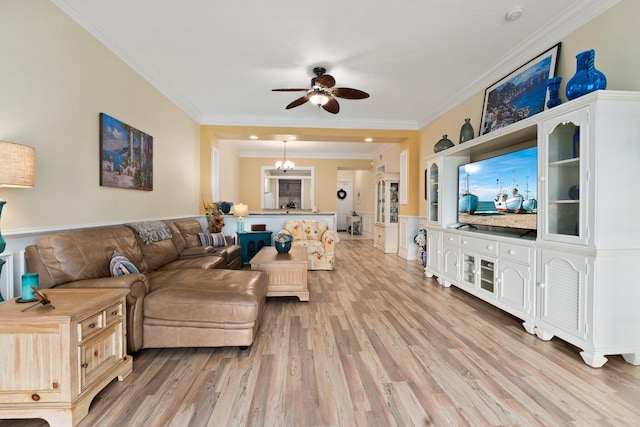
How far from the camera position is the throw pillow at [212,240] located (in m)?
4.28

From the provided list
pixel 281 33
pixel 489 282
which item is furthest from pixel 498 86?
pixel 281 33

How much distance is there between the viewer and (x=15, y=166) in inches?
63.7

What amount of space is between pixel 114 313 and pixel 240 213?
3.71 metres

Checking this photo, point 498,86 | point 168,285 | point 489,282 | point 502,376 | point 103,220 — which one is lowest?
point 502,376

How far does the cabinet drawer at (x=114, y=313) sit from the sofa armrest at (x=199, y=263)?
1.23m

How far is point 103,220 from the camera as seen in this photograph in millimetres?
2875

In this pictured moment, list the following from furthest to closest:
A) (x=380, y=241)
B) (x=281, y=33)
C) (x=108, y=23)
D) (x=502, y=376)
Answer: (x=380, y=241), (x=281, y=33), (x=108, y=23), (x=502, y=376)

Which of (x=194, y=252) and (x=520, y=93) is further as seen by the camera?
(x=194, y=252)

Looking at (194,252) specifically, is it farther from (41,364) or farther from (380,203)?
(380,203)

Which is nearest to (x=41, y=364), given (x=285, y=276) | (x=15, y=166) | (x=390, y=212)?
(x=15, y=166)

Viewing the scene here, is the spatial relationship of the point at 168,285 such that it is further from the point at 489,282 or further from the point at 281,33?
the point at 489,282

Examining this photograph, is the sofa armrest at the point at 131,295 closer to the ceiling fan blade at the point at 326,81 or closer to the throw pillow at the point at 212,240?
the throw pillow at the point at 212,240

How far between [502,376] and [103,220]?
12.2 ft

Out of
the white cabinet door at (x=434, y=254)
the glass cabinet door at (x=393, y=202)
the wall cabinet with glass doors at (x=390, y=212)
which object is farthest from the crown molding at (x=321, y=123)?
the white cabinet door at (x=434, y=254)
